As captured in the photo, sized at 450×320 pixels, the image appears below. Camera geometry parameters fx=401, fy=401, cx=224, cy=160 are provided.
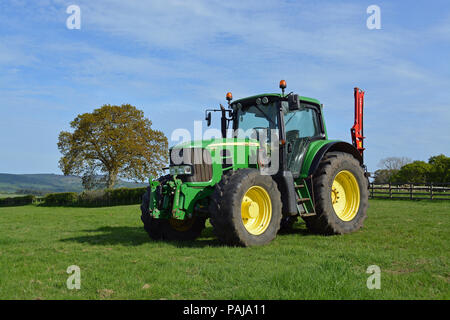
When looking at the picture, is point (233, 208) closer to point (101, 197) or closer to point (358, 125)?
point (358, 125)

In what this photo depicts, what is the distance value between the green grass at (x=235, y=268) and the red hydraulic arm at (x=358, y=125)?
272cm

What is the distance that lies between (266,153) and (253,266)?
9.93 ft

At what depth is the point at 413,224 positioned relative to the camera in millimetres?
9695

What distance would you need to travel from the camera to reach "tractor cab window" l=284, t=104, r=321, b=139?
8359mm

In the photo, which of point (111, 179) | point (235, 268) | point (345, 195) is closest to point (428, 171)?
point (111, 179)

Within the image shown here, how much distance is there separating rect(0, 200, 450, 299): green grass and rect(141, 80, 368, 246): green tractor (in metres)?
0.43

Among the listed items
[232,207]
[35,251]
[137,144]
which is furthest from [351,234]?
[137,144]

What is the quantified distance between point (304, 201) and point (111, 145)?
31.0 metres

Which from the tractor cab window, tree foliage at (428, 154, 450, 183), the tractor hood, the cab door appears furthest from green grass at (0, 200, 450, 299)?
tree foliage at (428, 154, 450, 183)

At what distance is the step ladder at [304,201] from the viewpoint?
784 centimetres

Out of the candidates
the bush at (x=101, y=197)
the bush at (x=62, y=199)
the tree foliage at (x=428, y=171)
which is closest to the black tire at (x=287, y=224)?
the bush at (x=101, y=197)

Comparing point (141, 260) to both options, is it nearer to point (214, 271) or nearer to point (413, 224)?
point (214, 271)

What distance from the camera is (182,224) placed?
7.99 metres

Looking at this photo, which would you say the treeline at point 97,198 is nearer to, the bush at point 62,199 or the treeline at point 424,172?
the bush at point 62,199
